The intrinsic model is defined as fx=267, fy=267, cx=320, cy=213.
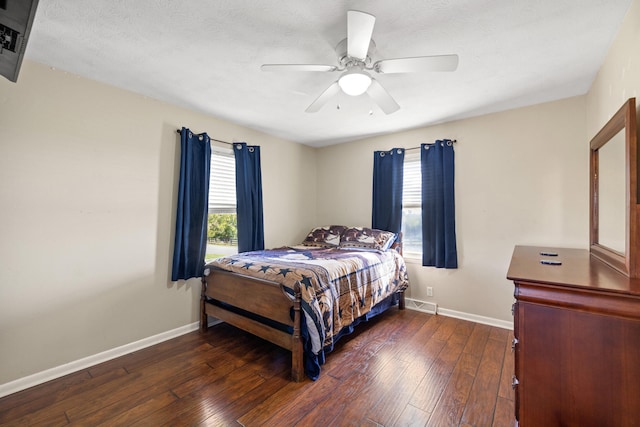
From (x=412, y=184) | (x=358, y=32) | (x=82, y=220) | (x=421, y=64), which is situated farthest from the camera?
(x=412, y=184)

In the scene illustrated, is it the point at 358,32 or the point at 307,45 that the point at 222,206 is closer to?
the point at 307,45

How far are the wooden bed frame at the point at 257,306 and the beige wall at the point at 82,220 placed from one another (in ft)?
1.06

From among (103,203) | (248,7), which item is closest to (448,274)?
(248,7)

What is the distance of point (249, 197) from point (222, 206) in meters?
0.34

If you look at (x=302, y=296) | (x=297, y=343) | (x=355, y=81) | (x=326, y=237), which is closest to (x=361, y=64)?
(x=355, y=81)

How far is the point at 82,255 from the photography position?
222 cm

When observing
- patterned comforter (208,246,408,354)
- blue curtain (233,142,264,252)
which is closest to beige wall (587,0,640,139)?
patterned comforter (208,246,408,354)

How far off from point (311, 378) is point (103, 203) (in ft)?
7.49

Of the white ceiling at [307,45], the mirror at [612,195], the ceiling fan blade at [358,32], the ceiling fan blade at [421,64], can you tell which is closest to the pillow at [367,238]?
the white ceiling at [307,45]

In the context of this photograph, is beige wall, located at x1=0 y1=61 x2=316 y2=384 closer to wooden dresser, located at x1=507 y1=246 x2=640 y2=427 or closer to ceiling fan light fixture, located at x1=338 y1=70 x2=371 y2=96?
ceiling fan light fixture, located at x1=338 y1=70 x2=371 y2=96

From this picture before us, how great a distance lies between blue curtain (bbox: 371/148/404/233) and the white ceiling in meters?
0.96

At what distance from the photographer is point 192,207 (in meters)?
2.88

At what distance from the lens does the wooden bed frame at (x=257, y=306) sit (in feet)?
6.62

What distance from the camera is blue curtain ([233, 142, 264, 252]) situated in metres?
3.31
